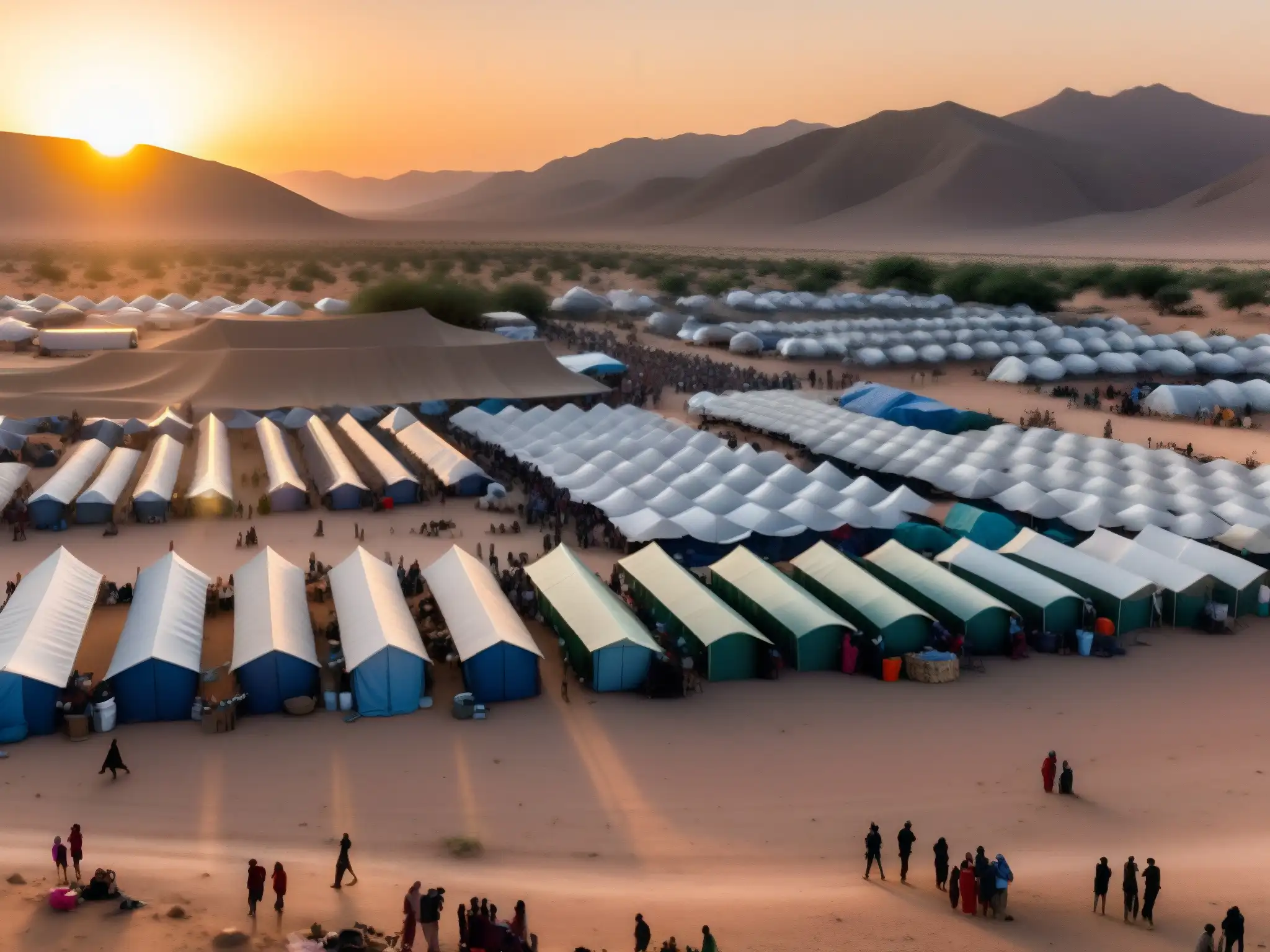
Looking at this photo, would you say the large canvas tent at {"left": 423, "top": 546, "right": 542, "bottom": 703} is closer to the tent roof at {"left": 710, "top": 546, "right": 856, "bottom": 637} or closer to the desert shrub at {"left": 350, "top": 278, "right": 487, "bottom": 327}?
the tent roof at {"left": 710, "top": 546, "right": 856, "bottom": 637}

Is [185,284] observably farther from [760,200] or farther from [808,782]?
[760,200]

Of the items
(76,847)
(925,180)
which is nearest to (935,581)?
(76,847)

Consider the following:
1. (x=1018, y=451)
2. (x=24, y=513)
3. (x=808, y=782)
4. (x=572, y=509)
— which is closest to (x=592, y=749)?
(x=808, y=782)

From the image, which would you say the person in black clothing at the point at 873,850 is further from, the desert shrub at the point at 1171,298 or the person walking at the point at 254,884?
the desert shrub at the point at 1171,298

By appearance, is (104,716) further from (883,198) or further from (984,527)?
(883,198)

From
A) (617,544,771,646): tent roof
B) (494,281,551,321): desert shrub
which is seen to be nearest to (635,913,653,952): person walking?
(617,544,771,646): tent roof
